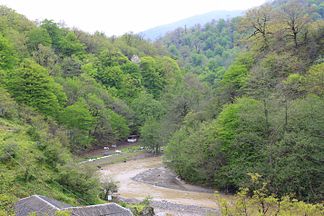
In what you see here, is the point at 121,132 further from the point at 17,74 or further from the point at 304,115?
the point at 304,115

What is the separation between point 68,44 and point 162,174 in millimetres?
38212

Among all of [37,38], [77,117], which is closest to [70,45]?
[37,38]

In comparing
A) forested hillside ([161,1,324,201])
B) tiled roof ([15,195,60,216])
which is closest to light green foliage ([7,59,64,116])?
forested hillside ([161,1,324,201])

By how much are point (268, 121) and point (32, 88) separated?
80.9 ft

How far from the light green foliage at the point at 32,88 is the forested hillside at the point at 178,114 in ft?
0.35

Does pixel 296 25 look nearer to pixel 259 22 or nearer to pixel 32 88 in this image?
pixel 259 22

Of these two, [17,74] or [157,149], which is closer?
[17,74]

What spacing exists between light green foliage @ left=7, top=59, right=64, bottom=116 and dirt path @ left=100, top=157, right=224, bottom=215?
1008 centimetres

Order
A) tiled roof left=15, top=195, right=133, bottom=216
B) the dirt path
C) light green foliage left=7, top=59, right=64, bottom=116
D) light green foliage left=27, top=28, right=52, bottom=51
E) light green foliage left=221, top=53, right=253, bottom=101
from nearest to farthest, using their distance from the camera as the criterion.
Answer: tiled roof left=15, top=195, right=133, bottom=216, the dirt path, light green foliage left=7, top=59, right=64, bottom=116, light green foliage left=221, top=53, right=253, bottom=101, light green foliage left=27, top=28, right=52, bottom=51

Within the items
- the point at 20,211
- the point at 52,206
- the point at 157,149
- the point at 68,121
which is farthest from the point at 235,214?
the point at 157,149

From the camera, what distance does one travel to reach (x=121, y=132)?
200 feet

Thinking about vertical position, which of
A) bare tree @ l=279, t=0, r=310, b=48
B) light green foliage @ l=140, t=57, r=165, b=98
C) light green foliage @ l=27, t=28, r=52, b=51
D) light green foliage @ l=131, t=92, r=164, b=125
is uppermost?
light green foliage @ l=27, t=28, r=52, b=51

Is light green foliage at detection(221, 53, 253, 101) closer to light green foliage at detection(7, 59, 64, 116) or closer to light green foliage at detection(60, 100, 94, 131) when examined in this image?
light green foliage at detection(60, 100, 94, 131)

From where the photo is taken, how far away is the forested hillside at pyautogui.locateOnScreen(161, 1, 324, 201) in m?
33.5
